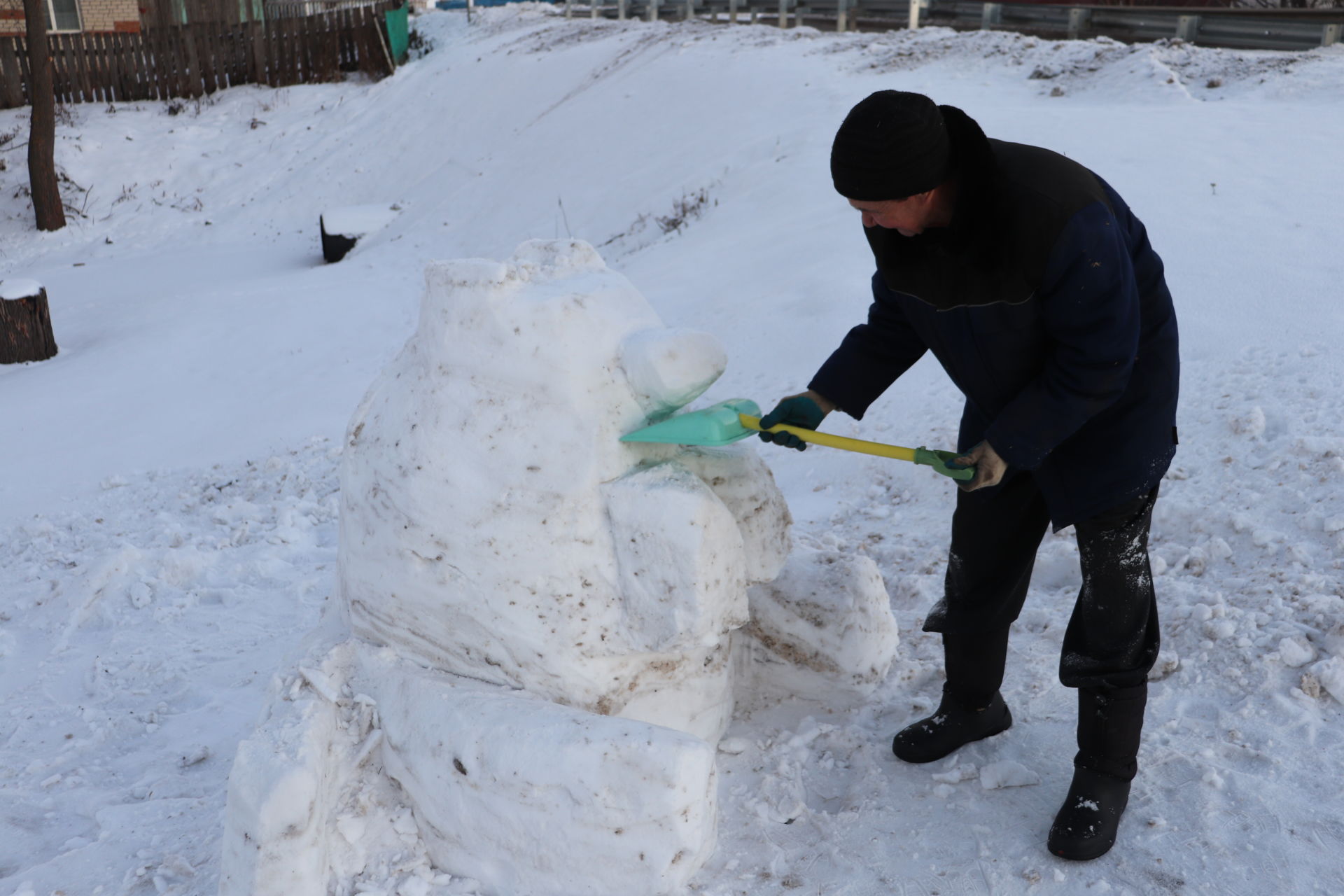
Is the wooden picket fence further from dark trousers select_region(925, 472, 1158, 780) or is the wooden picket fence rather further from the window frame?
dark trousers select_region(925, 472, 1158, 780)

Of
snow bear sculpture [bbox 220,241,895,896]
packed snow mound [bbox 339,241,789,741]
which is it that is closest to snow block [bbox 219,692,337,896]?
snow bear sculpture [bbox 220,241,895,896]

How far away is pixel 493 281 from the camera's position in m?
2.30

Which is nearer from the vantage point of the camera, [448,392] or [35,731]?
[448,392]

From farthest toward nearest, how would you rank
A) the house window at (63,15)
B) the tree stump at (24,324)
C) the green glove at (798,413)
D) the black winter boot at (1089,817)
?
1. the house window at (63,15)
2. the tree stump at (24,324)
3. the green glove at (798,413)
4. the black winter boot at (1089,817)

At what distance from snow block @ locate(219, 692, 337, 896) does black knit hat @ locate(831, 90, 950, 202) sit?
1618 mm

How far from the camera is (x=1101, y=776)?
2350 mm

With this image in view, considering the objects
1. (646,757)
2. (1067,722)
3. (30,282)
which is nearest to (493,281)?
(646,757)

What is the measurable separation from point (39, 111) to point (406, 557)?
11958mm

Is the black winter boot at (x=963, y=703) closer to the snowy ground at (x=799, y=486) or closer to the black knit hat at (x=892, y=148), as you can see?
the snowy ground at (x=799, y=486)

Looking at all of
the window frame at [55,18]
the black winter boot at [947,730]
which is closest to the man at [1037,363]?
the black winter boot at [947,730]

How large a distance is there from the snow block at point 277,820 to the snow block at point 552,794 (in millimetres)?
212

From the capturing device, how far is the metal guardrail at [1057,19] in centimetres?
1038

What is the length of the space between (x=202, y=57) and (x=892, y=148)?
16392 millimetres

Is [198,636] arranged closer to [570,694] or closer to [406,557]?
[406,557]
